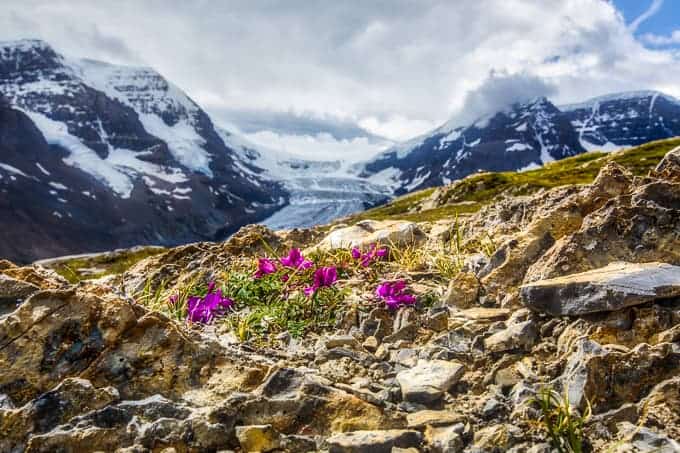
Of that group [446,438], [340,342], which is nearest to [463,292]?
[340,342]

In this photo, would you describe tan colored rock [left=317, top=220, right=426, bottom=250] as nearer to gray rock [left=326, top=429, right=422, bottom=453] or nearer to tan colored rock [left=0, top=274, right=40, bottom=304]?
tan colored rock [left=0, top=274, right=40, bottom=304]

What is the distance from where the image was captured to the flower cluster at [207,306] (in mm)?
8492

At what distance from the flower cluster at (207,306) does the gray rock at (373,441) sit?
4096 millimetres

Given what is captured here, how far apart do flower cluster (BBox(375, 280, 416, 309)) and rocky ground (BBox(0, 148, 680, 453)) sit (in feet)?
0.38

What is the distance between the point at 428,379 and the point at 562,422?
1.52 metres

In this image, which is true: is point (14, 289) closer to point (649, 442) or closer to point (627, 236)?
point (649, 442)

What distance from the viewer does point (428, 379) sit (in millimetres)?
5789

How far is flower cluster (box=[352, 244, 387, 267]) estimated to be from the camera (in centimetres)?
1026

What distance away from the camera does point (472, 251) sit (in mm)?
10641

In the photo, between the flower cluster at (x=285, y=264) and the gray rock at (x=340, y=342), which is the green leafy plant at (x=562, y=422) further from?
the flower cluster at (x=285, y=264)

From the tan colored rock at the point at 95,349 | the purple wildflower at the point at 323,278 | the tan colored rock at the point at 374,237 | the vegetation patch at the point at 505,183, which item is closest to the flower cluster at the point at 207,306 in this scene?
the purple wildflower at the point at 323,278

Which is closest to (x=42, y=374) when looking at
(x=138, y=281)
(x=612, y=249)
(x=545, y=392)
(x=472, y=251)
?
(x=545, y=392)

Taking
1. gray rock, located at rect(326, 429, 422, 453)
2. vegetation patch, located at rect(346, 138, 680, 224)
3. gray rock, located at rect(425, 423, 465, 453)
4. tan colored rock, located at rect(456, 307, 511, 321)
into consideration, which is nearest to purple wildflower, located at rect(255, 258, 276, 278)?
tan colored rock, located at rect(456, 307, 511, 321)

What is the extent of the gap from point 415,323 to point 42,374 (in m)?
4.58
